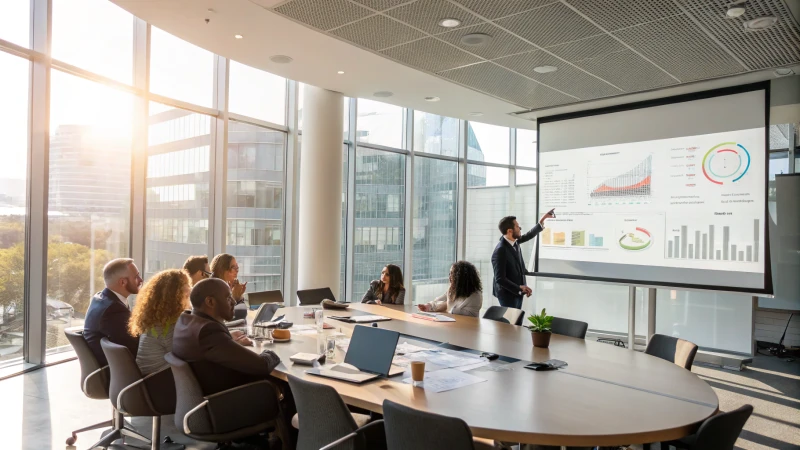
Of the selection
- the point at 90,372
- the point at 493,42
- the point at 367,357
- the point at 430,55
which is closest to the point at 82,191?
the point at 90,372

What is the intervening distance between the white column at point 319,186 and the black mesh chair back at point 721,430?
5630 millimetres

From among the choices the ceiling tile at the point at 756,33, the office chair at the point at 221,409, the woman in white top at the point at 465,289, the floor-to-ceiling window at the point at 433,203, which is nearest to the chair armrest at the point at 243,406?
the office chair at the point at 221,409

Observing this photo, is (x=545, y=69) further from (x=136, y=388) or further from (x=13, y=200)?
(x=13, y=200)

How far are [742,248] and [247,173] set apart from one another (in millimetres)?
6232

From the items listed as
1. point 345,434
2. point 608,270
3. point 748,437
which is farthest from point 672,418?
point 608,270

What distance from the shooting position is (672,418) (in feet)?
7.31

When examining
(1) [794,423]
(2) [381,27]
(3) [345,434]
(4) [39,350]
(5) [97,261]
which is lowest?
(1) [794,423]

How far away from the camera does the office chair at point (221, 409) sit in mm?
2756

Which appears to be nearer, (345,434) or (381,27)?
(345,434)

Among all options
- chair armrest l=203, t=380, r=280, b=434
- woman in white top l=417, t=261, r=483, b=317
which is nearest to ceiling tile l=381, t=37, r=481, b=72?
woman in white top l=417, t=261, r=483, b=317

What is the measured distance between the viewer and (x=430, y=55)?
5.20 m

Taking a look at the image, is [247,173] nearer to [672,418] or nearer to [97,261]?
[97,261]

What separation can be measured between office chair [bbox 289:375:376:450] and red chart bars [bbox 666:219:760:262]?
5.07m

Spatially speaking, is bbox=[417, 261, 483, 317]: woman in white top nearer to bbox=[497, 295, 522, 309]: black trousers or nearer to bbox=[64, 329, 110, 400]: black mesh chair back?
bbox=[497, 295, 522, 309]: black trousers
